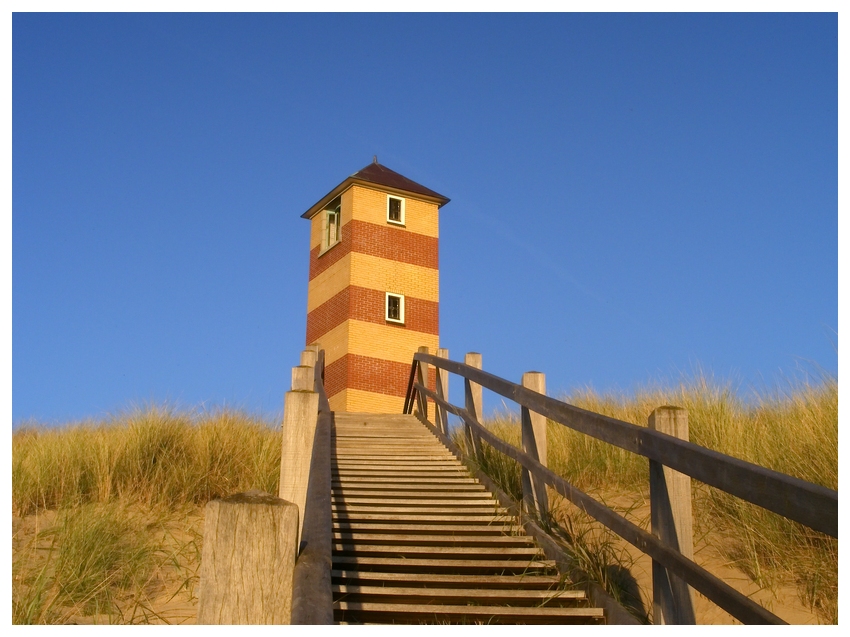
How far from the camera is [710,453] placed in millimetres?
3164

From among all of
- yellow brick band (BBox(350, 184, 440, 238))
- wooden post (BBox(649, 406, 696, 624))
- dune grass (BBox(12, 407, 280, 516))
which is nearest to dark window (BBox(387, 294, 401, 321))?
yellow brick band (BBox(350, 184, 440, 238))

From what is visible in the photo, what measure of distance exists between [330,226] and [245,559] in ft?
63.7

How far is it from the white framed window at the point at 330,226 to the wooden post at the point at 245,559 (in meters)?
18.7

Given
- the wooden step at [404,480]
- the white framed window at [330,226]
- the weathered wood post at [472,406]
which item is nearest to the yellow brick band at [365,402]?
the white framed window at [330,226]

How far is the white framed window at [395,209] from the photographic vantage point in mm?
19941

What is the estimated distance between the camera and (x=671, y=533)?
383 centimetres

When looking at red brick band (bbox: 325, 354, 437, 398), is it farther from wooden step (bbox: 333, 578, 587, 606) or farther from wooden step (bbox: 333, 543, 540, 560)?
wooden step (bbox: 333, 578, 587, 606)

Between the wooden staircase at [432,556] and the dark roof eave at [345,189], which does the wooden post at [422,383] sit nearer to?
the wooden staircase at [432,556]

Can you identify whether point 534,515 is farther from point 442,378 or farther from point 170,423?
point 170,423

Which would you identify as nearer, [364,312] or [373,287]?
[364,312]

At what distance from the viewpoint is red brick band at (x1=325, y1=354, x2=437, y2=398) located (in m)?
18.2

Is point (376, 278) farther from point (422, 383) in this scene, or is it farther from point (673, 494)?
point (673, 494)

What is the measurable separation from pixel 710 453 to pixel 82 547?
5.30 meters

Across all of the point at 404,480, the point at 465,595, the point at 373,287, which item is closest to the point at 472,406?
the point at 404,480
